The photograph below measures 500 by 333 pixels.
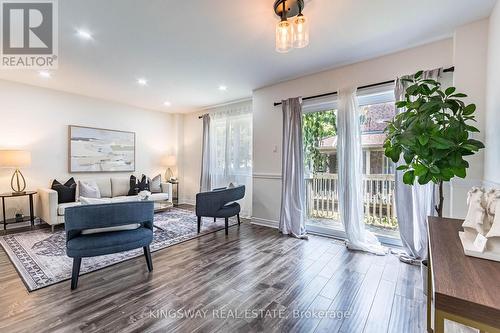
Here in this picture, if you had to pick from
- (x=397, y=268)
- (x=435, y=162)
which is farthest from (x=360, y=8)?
(x=397, y=268)

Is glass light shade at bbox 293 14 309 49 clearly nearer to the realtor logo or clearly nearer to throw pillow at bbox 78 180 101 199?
the realtor logo

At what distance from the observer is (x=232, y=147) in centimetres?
519

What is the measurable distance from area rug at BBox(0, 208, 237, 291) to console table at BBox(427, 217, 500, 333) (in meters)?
2.96

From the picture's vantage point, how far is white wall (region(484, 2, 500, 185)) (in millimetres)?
1807

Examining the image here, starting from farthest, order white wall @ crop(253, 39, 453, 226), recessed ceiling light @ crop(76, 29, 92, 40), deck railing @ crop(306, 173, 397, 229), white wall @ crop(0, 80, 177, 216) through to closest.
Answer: white wall @ crop(0, 80, 177, 216) < deck railing @ crop(306, 173, 397, 229) < white wall @ crop(253, 39, 453, 226) < recessed ceiling light @ crop(76, 29, 92, 40)

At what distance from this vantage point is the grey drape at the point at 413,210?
2.59 metres

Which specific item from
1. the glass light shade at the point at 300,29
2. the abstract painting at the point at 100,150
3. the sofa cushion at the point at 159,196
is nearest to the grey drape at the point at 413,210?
the glass light shade at the point at 300,29

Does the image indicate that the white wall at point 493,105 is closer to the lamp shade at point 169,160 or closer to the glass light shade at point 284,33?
the glass light shade at point 284,33

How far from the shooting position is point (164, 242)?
3.27 meters

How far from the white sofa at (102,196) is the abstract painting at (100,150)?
1.31 ft

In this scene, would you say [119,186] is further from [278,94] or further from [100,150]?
[278,94]

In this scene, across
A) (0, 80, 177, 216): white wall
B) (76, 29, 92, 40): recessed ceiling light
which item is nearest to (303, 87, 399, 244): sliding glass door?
(76, 29, 92, 40): recessed ceiling light

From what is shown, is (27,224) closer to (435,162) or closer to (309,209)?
(309,209)

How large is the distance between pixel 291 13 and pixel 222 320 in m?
2.69
